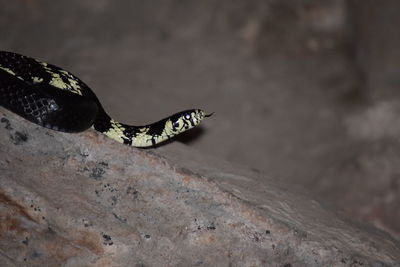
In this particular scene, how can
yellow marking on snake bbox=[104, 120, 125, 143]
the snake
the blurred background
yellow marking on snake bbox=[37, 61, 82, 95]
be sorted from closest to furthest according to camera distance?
the snake
yellow marking on snake bbox=[104, 120, 125, 143]
yellow marking on snake bbox=[37, 61, 82, 95]
the blurred background

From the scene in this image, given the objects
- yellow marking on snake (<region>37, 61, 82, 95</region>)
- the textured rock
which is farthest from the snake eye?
yellow marking on snake (<region>37, 61, 82, 95</region>)

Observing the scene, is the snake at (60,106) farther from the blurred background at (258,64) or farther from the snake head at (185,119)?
the blurred background at (258,64)

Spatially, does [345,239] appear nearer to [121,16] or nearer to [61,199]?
[61,199]

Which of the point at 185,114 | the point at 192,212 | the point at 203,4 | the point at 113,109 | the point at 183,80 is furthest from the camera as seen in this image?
the point at 203,4

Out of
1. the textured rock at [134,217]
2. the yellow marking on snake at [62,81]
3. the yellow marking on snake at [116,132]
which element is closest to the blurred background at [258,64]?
the yellow marking on snake at [62,81]

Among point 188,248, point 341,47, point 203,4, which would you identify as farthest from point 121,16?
point 188,248

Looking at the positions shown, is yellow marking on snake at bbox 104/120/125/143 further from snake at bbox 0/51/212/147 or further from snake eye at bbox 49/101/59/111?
snake eye at bbox 49/101/59/111

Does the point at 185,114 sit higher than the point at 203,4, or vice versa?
the point at 203,4
